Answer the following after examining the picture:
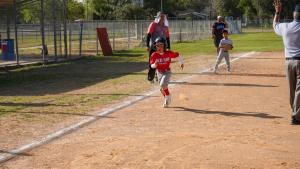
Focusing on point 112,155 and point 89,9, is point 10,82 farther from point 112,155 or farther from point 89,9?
point 89,9

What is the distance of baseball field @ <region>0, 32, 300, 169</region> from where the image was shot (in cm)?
697

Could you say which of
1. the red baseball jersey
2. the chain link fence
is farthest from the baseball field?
Answer: the chain link fence

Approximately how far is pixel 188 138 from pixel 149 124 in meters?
1.32

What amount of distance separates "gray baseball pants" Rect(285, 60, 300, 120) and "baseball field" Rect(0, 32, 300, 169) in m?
0.32

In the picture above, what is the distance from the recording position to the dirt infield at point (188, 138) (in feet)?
22.4

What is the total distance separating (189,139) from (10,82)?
10264 millimetres

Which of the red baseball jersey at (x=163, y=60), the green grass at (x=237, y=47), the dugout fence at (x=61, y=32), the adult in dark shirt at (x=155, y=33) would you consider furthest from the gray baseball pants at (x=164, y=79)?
the green grass at (x=237, y=47)

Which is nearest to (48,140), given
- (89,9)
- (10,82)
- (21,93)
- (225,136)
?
(225,136)

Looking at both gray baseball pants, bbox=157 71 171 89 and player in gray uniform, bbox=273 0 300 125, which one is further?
gray baseball pants, bbox=157 71 171 89

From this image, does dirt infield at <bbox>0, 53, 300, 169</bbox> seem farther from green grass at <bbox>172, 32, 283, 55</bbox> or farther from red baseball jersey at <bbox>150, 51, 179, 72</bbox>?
green grass at <bbox>172, 32, 283, 55</bbox>

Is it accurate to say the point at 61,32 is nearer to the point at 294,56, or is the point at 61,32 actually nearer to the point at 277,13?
the point at 277,13

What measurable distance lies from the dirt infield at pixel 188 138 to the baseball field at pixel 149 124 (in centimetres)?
1

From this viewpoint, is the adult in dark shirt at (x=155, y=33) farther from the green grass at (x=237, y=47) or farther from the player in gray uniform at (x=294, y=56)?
the green grass at (x=237, y=47)

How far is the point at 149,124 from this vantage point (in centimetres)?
928
